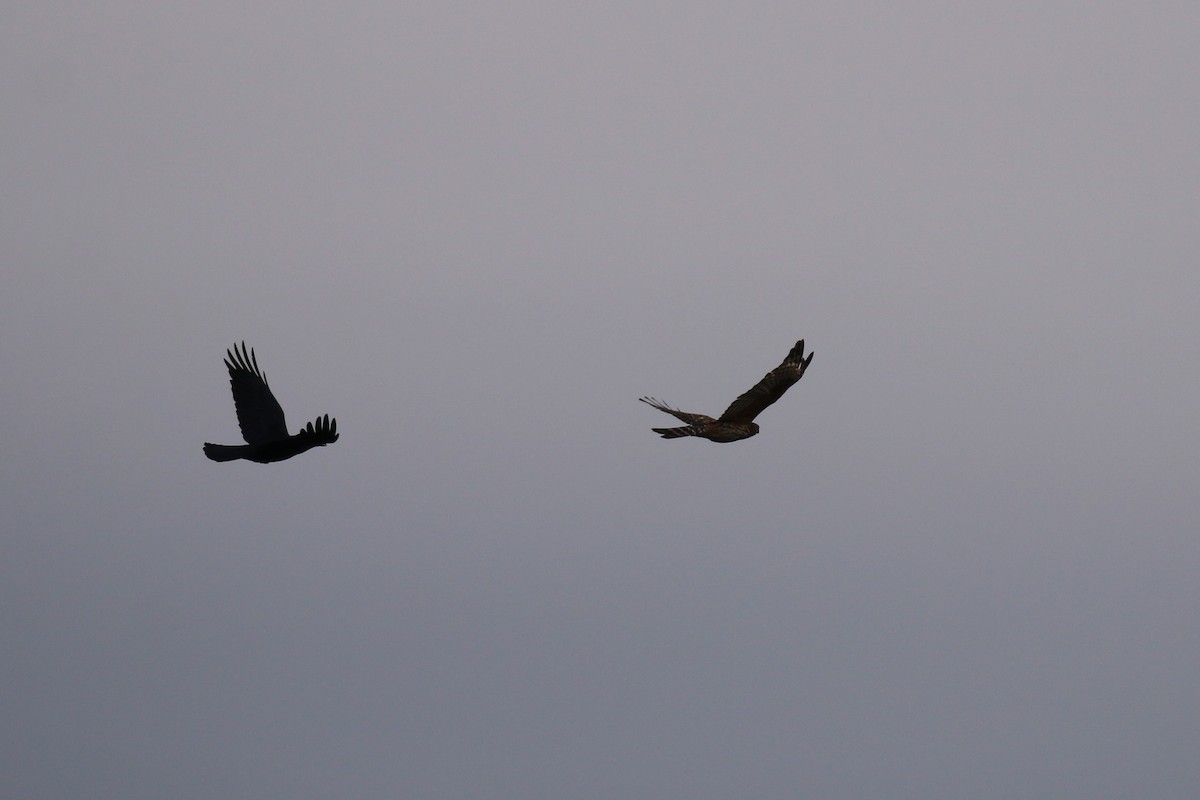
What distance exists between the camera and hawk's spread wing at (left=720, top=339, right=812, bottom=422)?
42.0 m

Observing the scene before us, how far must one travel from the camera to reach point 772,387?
42.1 m

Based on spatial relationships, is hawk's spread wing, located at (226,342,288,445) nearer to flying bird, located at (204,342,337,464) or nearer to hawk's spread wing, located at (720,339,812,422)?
flying bird, located at (204,342,337,464)

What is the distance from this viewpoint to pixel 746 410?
42500 millimetres

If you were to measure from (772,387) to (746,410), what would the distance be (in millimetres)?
905

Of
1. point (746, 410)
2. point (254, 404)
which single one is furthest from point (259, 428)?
point (746, 410)

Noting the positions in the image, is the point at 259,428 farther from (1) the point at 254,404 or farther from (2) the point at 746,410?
(2) the point at 746,410

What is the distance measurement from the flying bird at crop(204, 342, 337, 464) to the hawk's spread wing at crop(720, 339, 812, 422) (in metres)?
9.64

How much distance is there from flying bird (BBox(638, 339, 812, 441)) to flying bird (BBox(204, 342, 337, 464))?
8.08 m

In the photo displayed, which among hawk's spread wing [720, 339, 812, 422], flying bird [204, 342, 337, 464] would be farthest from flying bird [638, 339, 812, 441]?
flying bird [204, 342, 337, 464]

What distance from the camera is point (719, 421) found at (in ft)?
139

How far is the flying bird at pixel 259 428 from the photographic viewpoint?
40.6 metres

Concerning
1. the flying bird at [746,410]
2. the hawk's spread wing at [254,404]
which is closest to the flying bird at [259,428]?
the hawk's spread wing at [254,404]

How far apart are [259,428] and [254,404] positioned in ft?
3.01

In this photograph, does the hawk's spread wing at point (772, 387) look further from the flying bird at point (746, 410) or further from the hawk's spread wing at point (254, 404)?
the hawk's spread wing at point (254, 404)
